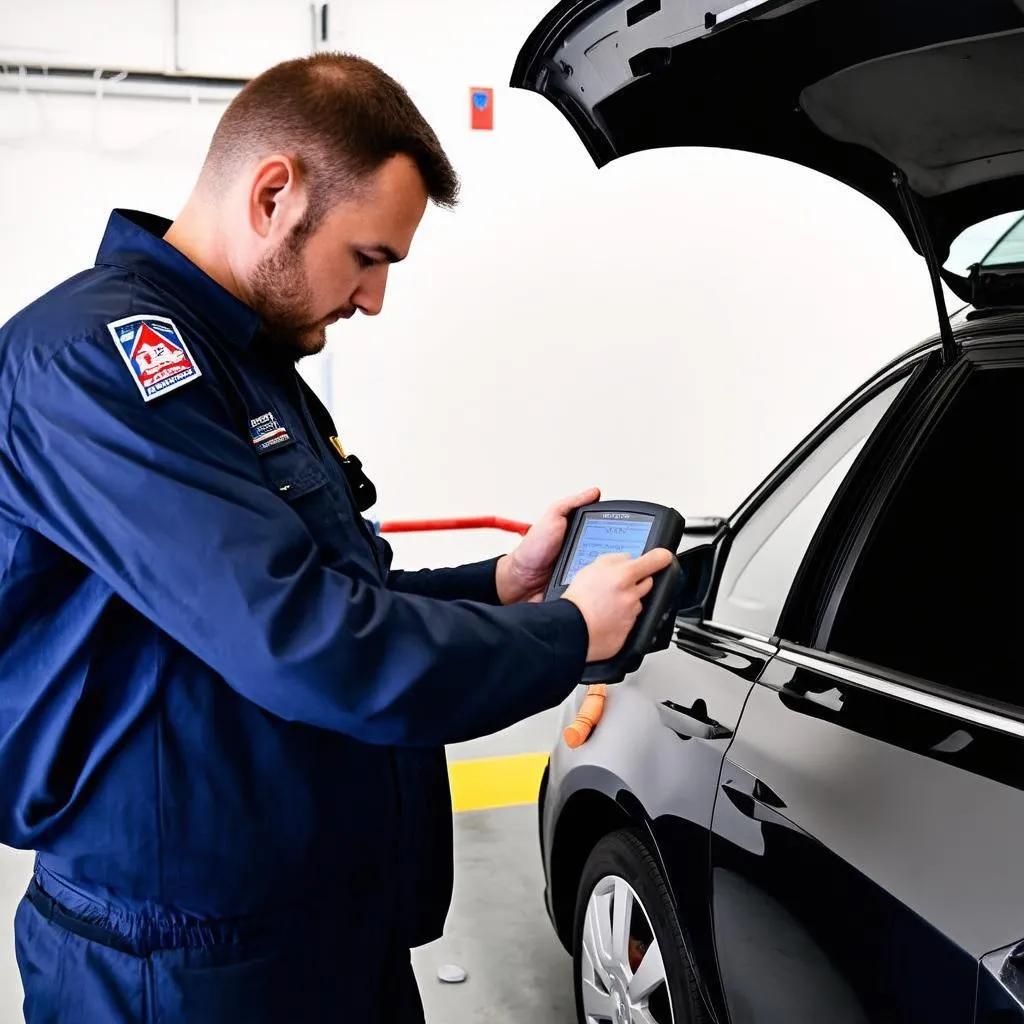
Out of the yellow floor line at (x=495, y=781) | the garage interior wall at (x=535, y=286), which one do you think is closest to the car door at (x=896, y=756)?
the yellow floor line at (x=495, y=781)

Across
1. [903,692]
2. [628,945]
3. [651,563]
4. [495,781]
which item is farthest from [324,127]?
[495,781]

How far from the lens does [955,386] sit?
170 cm

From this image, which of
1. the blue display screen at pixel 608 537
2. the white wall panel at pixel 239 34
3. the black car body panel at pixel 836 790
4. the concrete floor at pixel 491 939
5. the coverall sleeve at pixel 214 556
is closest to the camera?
the coverall sleeve at pixel 214 556

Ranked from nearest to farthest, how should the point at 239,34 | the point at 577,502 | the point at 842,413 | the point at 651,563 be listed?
the point at 651,563 < the point at 577,502 < the point at 842,413 < the point at 239,34

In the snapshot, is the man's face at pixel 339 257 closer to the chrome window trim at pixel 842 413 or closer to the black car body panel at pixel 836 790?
the black car body panel at pixel 836 790

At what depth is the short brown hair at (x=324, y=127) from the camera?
1105 millimetres

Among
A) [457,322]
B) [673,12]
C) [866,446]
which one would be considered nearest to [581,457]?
[457,322]

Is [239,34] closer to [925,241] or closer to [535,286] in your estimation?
[535,286]

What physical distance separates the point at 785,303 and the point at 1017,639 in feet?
10.9

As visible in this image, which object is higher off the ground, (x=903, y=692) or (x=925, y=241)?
(x=925, y=241)

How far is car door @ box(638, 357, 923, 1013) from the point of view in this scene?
1.54 metres

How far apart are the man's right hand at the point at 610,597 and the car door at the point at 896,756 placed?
1.14ft

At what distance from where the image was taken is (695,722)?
1.64 metres

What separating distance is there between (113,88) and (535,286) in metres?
1.69
